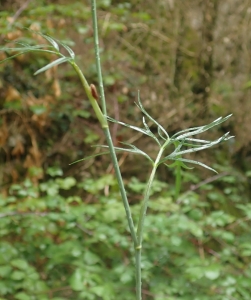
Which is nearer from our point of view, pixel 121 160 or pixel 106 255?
pixel 106 255

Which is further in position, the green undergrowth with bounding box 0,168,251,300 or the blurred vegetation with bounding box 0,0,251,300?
the blurred vegetation with bounding box 0,0,251,300

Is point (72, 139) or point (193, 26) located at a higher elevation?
point (193, 26)

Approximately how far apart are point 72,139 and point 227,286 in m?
1.50

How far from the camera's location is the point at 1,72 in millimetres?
2555

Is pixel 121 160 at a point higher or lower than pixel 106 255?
lower

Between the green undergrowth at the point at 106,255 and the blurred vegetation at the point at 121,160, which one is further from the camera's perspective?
the blurred vegetation at the point at 121,160

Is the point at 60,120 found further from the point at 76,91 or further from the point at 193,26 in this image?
the point at 193,26

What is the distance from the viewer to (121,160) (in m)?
2.73

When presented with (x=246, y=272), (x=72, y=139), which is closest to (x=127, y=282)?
(x=246, y=272)

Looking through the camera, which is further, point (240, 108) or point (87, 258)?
point (240, 108)

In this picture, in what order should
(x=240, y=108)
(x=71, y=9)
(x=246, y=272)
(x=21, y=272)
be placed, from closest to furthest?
1. (x=21, y=272)
2. (x=246, y=272)
3. (x=71, y=9)
4. (x=240, y=108)

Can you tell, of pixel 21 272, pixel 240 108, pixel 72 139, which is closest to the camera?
pixel 21 272

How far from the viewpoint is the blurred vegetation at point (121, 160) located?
1.56 m

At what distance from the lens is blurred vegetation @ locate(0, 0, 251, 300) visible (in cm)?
156
